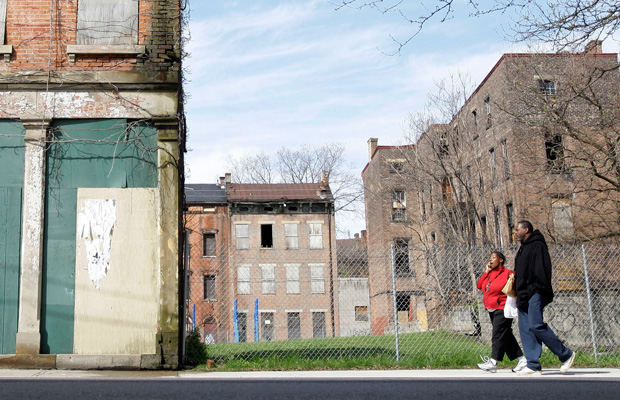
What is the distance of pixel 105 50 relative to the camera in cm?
961

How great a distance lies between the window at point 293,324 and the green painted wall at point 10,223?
2652 centimetres

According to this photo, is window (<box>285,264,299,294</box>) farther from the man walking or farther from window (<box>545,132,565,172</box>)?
the man walking

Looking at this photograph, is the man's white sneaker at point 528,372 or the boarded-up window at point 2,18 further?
the boarded-up window at point 2,18

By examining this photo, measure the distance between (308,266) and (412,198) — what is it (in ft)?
34.0

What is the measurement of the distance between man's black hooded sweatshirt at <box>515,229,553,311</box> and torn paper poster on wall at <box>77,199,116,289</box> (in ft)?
19.0

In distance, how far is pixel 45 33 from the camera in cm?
966

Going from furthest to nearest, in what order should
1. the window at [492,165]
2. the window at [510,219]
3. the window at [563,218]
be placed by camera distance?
1. the window at [510,219]
2. the window at [492,165]
3. the window at [563,218]

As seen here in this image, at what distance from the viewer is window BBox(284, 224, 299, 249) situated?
3978 centimetres

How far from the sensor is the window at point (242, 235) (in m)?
39.4

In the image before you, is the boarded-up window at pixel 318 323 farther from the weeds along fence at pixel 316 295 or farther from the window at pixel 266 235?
the window at pixel 266 235
